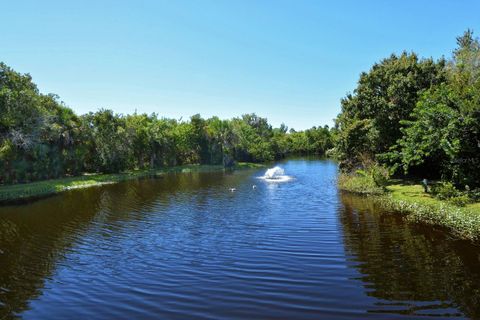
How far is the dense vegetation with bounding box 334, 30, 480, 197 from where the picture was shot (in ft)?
89.5

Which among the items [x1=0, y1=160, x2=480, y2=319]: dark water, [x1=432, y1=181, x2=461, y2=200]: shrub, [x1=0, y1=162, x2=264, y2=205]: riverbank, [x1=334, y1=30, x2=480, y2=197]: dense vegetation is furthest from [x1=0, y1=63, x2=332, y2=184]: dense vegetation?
[x1=432, y1=181, x2=461, y2=200]: shrub

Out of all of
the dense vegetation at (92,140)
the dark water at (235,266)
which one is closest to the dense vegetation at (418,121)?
the dark water at (235,266)

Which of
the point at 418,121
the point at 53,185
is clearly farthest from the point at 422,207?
the point at 53,185

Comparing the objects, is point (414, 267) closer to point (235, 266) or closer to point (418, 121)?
point (235, 266)

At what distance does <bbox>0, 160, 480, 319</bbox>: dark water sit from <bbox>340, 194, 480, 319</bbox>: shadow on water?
0.18ft

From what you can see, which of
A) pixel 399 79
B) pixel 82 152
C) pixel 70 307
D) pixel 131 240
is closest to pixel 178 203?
pixel 131 240

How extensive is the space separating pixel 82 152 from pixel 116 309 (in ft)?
179

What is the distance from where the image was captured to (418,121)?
2972cm

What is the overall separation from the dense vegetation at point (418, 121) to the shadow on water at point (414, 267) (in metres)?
8.12

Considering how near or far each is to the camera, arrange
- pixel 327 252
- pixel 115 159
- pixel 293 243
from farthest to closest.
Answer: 1. pixel 115 159
2. pixel 293 243
3. pixel 327 252

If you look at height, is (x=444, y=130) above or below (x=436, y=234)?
above

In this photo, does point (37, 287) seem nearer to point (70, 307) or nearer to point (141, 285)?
point (70, 307)

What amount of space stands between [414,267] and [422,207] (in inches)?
469

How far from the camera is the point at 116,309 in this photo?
12.5m
